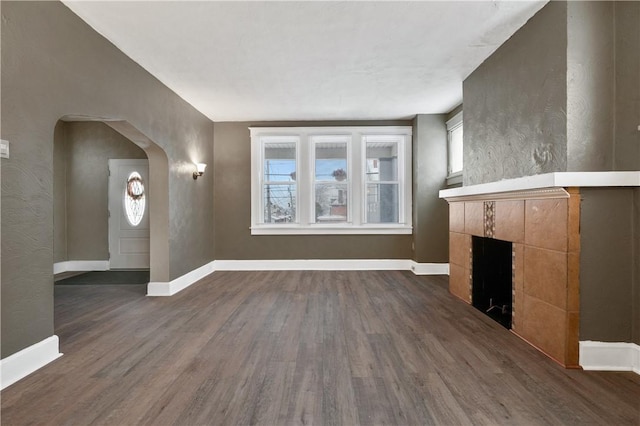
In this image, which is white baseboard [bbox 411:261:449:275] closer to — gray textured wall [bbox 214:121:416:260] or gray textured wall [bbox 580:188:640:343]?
gray textured wall [bbox 214:121:416:260]

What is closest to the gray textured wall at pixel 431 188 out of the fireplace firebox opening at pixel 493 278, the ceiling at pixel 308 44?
the ceiling at pixel 308 44

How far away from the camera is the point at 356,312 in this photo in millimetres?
3514

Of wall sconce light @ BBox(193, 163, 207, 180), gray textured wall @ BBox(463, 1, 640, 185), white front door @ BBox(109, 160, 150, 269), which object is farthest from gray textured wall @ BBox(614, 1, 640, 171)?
white front door @ BBox(109, 160, 150, 269)

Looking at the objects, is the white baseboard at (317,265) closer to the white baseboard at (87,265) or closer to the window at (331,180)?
the window at (331,180)

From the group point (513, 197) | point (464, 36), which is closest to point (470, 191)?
point (513, 197)

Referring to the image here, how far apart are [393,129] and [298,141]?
1.81 meters

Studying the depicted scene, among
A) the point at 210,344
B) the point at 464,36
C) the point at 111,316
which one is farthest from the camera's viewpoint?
the point at 111,316

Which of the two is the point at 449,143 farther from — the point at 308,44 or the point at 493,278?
the point at 308,44

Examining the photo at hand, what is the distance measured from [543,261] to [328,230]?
3.91m

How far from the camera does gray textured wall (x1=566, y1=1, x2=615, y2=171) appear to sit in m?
2.32

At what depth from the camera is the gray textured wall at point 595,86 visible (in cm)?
232

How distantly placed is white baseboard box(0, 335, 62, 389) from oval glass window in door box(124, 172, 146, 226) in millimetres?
4149

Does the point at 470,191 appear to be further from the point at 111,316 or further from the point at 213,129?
the point at 213,129

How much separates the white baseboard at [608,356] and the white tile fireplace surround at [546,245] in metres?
Answer: 0.07
